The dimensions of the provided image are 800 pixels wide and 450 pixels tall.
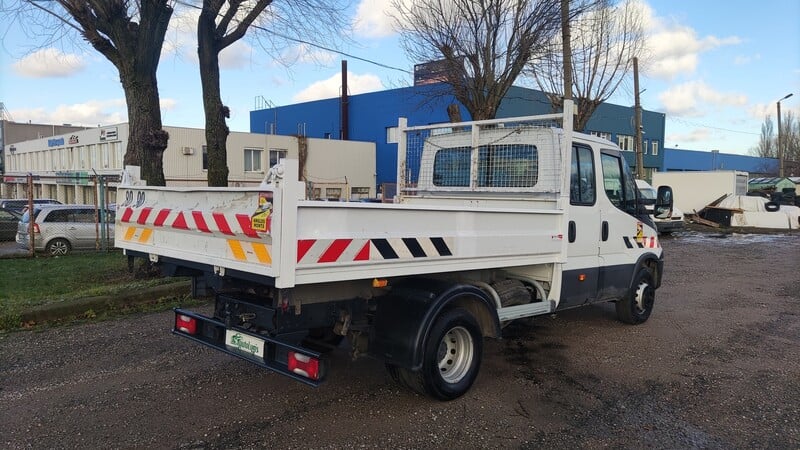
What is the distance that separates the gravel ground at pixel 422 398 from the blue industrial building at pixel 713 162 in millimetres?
50009

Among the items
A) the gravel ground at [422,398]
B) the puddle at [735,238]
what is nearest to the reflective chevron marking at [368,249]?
the gravel ground at [422,398]

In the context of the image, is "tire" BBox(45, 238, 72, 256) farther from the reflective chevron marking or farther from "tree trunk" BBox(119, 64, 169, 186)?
the reflective chevron marking

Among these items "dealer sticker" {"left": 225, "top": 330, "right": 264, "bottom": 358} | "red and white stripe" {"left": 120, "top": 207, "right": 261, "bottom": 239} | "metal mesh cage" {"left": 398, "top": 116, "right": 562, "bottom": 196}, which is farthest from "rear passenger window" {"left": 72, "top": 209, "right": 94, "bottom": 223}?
"dealer sticker" {"left": 225, "top": 330, "right": 264, "bottom": 358}

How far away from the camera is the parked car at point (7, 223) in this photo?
19281 mm

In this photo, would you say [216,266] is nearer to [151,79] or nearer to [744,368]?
[744,368]

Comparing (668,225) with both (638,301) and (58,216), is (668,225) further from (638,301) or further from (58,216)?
(58,216)

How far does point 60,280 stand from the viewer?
399 inches

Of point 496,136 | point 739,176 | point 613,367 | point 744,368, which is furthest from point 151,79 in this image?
point 739,176

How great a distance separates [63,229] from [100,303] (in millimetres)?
10168

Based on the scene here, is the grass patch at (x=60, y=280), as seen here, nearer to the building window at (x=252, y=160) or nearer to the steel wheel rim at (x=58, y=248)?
the steel wheel rim at (x=58, y=248)

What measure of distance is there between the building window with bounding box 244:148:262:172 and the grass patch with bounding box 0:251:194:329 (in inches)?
779

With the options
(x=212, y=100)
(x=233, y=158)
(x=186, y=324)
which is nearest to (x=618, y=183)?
(x=186, y=324)

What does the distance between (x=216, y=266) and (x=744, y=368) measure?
5.12 metres

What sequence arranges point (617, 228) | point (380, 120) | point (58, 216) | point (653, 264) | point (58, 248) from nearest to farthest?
1. point (617, 228)
2. point (653, 264)
3. point (58, 248)
4. point (58, 216)
5. point (380, 120)
